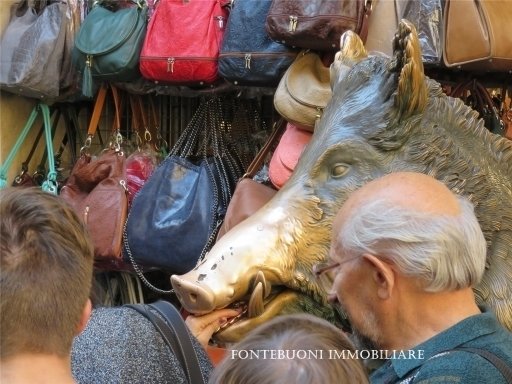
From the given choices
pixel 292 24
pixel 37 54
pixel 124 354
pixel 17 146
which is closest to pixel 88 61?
pixel 37 54

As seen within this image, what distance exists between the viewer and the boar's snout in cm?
171

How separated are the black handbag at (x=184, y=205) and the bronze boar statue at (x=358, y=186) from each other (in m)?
1.10

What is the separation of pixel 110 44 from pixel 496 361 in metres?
2.37

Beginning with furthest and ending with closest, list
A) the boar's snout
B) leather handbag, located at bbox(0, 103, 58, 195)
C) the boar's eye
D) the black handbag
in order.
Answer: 1. leather handbag, located at bbox(0, 103, 58, 195)
2. the black handbag
3. the boar's eye
4. the boar's snout

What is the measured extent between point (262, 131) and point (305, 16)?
770 millimetres

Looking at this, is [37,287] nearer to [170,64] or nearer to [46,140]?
[170,64]

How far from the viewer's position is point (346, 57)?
2092mm

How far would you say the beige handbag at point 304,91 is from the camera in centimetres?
257

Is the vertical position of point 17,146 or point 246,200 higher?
point 246,200

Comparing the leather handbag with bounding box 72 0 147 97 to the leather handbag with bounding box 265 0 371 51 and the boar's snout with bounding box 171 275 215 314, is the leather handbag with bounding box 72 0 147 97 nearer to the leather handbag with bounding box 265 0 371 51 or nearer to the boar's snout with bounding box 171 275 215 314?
the leather handbag with bounding box 265 0 371 51

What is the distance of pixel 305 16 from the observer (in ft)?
8.45

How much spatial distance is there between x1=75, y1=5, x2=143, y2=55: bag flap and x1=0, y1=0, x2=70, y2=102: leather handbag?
14cm

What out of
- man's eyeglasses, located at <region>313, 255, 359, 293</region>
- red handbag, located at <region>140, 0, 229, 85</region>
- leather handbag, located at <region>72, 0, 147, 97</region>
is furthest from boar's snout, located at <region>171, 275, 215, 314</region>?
leather handbag, located at <region>72, 0, 147, 97</region>

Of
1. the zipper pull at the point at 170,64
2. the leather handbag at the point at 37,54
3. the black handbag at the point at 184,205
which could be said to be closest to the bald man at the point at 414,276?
the black handbag at the point at 184,205
